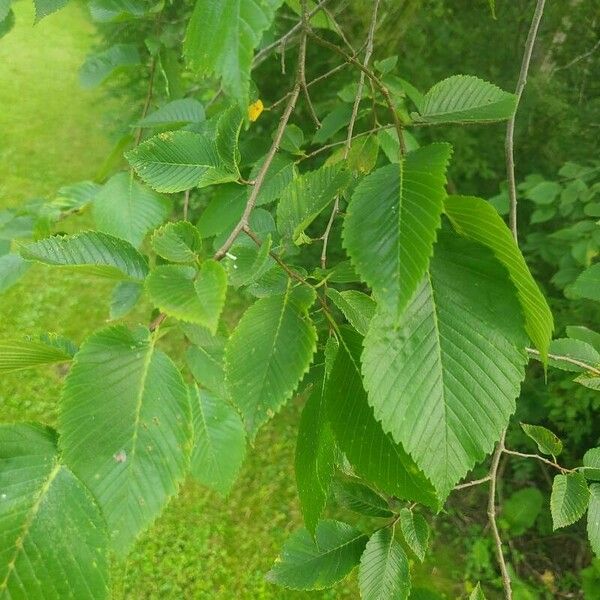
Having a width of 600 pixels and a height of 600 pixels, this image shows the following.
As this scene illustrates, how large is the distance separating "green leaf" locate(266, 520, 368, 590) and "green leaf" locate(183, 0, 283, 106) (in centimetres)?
77

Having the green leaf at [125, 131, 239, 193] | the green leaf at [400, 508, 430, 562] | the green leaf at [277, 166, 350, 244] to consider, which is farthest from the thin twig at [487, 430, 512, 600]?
the green leaf at [125, 131, 239, 193]

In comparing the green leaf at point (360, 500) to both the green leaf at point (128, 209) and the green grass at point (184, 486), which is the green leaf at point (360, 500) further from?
the green grass at point (184, 486)

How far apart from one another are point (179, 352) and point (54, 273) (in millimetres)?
1340

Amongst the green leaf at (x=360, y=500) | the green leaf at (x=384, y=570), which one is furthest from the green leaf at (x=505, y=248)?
the green leaf at (x=360, y=500)

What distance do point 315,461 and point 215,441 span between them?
0.22 meters

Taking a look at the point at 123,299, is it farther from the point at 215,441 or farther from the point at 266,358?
the point at 266,358

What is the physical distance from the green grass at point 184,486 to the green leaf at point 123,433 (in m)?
2.48

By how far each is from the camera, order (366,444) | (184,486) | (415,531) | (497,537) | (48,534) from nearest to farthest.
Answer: (48,534) → (366,444) → (497,537) → (415,531) → (184,486)

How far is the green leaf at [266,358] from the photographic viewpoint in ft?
1.53

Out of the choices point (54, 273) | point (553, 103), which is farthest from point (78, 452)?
point (54, 273)

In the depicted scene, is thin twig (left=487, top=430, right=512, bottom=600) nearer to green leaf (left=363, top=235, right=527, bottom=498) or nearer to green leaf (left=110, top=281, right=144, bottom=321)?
green leaf (left=363, top=235, right=527, bottom=498)

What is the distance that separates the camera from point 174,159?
689 mm

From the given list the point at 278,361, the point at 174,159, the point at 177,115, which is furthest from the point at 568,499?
the point at 177,115

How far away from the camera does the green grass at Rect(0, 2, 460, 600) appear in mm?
2627
